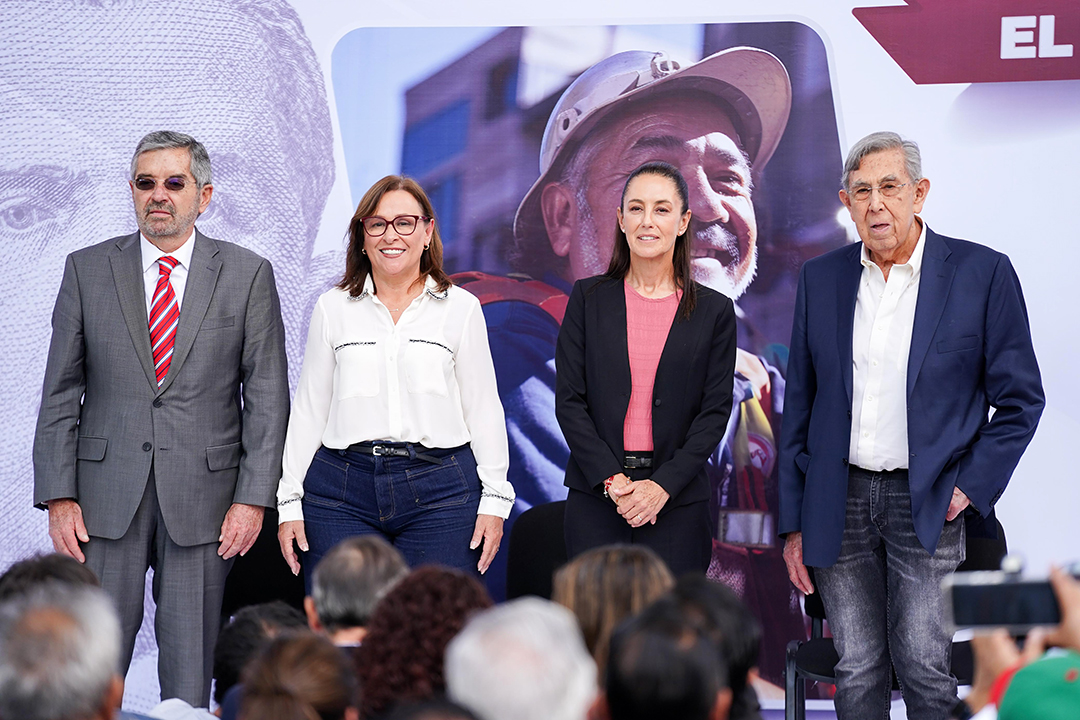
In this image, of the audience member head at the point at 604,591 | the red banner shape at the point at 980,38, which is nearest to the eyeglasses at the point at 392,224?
the audience member head at the point at 604,591

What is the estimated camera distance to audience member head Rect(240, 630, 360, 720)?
146 cm

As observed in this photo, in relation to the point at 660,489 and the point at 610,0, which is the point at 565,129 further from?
the point at 660,489

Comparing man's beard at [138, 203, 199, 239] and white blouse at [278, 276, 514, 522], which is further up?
man's beard at [138, 203, 199, 239]

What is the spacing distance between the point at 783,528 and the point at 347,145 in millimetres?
2198

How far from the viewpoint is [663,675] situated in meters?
1.40

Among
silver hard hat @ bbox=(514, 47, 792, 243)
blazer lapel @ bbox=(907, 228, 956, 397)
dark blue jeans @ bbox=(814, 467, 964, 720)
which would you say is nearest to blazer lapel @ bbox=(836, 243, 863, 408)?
blazer lapel @ bbox=(907, 228, 956, 397)

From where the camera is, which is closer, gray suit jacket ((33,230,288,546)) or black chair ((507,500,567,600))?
gray suit jacket ((33,230,288,546))

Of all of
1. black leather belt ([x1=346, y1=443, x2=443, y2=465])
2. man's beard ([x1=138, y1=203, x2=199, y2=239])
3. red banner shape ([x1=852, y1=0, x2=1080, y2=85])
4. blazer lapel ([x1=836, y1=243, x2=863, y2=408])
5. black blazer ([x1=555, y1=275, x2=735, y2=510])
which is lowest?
black leather belt ([x1=346, y1=443, x2=443, y2=465])

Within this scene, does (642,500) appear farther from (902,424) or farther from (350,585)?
(350,585)

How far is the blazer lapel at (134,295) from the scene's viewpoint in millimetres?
3053

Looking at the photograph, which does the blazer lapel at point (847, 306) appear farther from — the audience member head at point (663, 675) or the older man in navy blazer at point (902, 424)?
the audience member head at point (663, 675)

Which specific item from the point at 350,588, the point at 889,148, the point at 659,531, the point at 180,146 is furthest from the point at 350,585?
the point at 889,148

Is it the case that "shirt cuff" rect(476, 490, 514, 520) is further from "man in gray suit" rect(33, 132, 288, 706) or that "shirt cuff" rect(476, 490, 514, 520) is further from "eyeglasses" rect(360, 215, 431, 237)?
"eyeglasses" rect(360, 215, 431, 237)

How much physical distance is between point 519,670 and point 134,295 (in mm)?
2094
